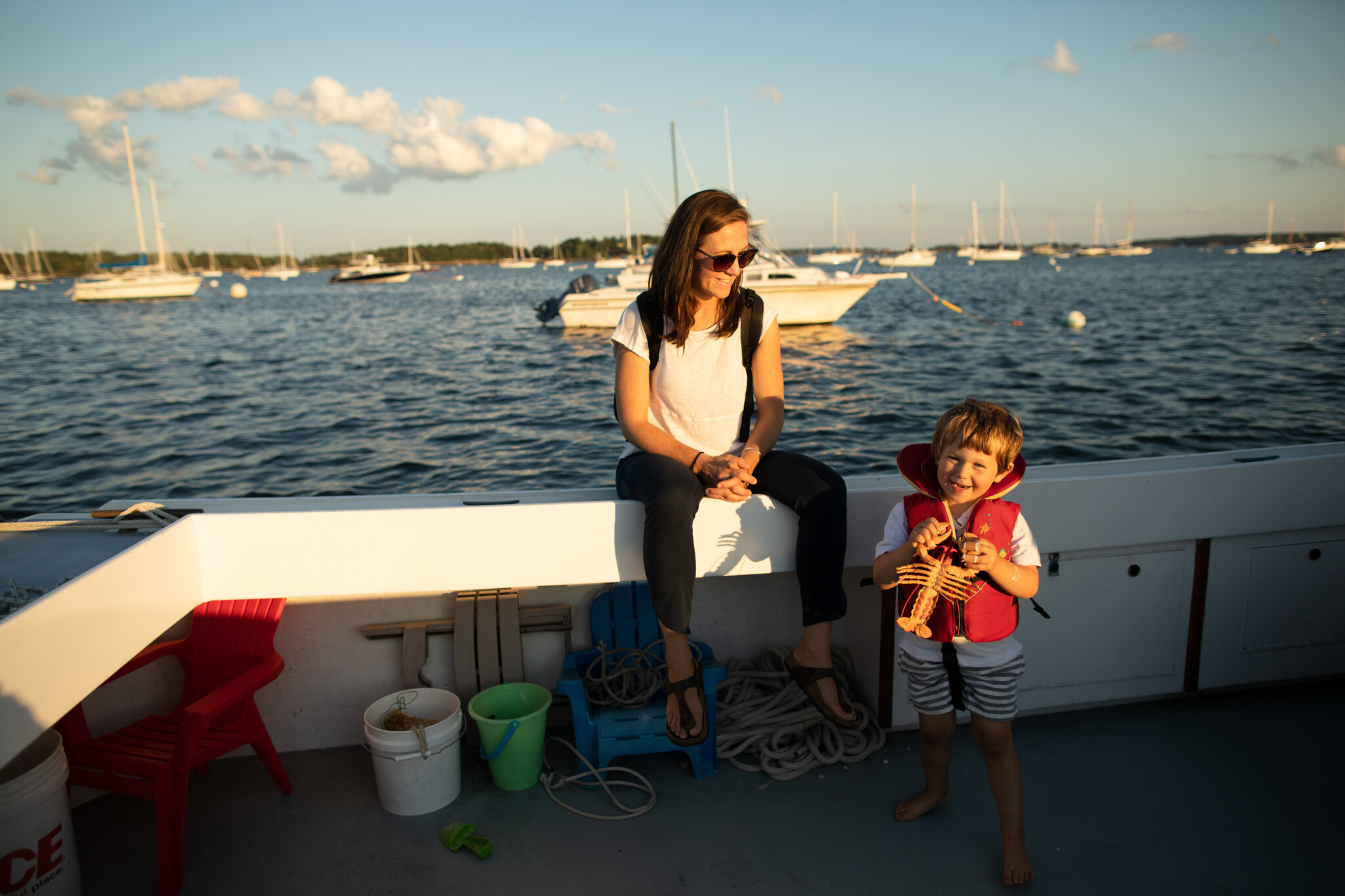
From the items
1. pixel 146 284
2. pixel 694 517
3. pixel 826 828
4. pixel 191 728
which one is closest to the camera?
pixel 191 728

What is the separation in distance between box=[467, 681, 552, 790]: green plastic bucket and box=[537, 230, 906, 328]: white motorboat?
56.3ft

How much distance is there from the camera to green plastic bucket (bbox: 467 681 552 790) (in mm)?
2297

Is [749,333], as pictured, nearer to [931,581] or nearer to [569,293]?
[931,581]

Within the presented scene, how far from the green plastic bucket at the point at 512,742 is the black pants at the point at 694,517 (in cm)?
52

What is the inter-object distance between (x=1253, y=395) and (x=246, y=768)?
47.0ft

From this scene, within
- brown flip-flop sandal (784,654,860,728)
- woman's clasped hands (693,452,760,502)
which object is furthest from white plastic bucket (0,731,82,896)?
brown flip-flop sandal (784,654,860,728)

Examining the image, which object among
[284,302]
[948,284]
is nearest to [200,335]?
[284,302]

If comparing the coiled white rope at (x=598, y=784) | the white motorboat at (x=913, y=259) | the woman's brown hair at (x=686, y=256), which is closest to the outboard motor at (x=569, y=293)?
the woman's brown hair at (x=686, y=256)

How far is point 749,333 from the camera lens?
8.27ft

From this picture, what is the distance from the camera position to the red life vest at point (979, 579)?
6.19 feet

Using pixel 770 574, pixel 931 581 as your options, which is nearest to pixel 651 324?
pixel 770 574

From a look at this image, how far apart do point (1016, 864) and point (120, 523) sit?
247 centimetres

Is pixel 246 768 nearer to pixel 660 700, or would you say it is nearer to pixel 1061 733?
pixel 660 700

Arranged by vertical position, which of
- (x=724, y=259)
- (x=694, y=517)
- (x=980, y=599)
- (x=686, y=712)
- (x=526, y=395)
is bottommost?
(x=526, y=395)
